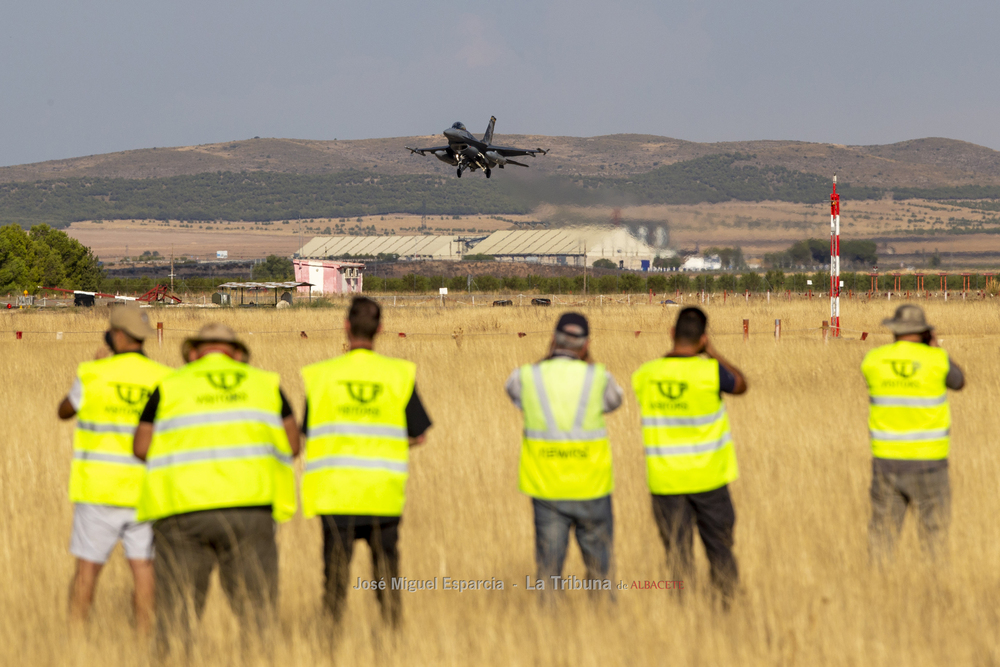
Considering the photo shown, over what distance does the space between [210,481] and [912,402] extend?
4490 mm

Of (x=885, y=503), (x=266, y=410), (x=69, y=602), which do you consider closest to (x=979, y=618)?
(x=885, y=503)

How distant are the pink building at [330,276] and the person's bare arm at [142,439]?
279 ft

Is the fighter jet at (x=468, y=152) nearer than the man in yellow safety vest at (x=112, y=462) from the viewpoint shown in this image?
No

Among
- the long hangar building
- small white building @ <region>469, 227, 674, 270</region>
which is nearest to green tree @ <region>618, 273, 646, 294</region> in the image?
the long hangar building

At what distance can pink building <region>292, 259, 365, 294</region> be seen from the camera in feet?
299

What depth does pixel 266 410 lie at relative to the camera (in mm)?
5137

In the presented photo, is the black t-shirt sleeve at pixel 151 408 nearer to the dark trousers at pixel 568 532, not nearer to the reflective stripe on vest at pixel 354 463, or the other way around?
the reflective stripe on vest at pixel 354 463

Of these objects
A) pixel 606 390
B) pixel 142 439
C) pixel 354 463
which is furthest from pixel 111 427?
pixel 606 390

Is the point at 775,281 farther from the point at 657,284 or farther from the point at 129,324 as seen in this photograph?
the point at 129,324

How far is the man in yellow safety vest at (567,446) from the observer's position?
5656 mm

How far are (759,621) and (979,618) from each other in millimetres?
1360

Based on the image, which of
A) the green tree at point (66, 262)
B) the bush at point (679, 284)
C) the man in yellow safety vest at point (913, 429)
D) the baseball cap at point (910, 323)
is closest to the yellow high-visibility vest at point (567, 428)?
the man in yellow safety vest at point (913, 429)

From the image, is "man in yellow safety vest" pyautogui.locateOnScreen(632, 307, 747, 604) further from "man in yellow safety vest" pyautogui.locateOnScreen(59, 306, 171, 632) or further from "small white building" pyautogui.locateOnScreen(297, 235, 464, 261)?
"small white building" pyautogui.locateOnScreen(297, 235, 464, 261)

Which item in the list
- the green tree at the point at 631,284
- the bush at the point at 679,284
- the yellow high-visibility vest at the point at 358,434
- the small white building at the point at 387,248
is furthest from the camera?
the small white building at the point at 387,248
